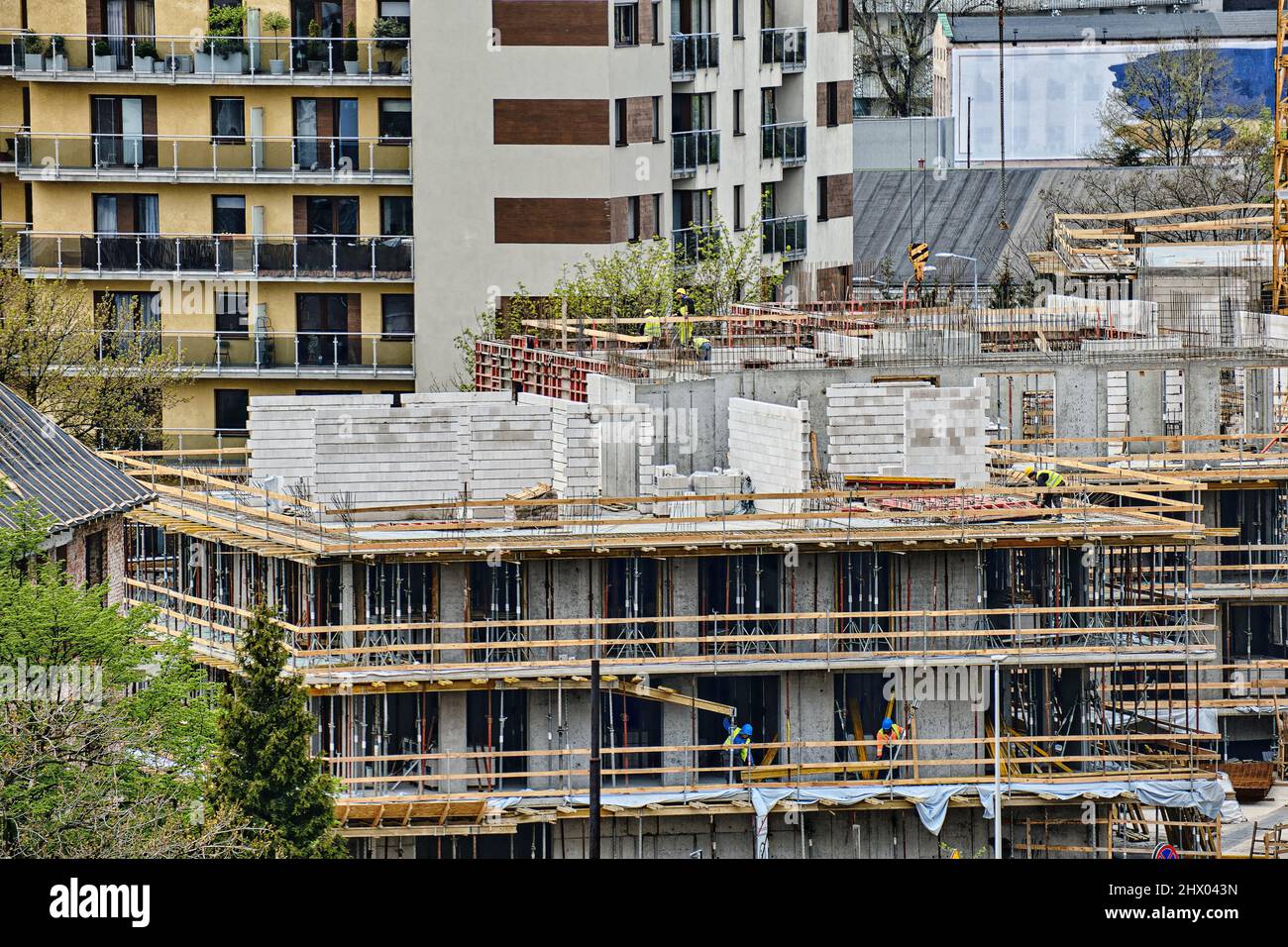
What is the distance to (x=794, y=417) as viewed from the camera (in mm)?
47656

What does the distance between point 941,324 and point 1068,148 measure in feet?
251

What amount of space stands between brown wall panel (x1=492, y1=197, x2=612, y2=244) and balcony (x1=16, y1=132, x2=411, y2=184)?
383 cm

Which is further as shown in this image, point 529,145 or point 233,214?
point 233,214

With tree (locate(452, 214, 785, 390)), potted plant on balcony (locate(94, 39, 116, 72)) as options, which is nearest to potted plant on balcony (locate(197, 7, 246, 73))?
potted plant on balcony (locate(94, 39, 116, 72))

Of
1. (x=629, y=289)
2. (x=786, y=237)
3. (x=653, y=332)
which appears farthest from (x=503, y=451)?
(x=786, y=237)

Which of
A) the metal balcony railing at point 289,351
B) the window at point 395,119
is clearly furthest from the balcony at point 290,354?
the window at point 395,119

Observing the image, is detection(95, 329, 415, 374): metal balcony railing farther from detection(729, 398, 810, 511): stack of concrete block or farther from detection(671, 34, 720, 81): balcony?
detection(729, 398, 810, 511): stack of concrete block

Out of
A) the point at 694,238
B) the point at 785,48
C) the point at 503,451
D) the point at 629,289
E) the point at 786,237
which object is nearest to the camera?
the point at 503,451

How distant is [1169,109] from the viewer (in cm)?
13138

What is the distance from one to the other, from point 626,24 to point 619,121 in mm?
3402

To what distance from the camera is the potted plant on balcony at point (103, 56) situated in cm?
7925

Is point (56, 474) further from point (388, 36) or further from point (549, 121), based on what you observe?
point (388, 36)

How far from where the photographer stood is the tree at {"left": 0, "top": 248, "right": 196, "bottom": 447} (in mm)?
70188
